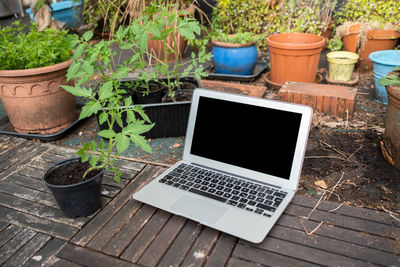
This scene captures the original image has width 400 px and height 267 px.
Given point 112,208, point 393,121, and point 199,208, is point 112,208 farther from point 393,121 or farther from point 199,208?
point 393,121

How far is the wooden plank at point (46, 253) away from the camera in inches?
45.4

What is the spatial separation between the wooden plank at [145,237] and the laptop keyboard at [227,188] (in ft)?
0.51

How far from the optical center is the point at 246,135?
1.40 meters

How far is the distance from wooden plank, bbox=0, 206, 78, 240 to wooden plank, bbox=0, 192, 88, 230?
19 millimetres

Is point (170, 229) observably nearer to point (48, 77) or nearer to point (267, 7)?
point (48, 77)

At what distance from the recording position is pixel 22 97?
2.29 m

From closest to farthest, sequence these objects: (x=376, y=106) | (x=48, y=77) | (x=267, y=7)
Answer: (x=48, y=77)
(x=376, y=106)
(x=267, y=7)

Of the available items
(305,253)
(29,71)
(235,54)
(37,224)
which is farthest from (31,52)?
(305,253)

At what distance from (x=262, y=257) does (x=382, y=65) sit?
2224 millimetres

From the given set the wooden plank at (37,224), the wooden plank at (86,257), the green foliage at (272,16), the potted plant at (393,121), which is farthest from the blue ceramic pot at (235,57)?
the wooden plank at (86,257)

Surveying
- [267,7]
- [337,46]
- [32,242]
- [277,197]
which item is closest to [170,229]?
[277,197]

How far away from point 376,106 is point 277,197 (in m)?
1.89

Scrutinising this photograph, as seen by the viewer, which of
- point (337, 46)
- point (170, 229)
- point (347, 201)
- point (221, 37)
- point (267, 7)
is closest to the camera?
point (170, 229)

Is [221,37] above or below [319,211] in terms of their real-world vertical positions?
above
